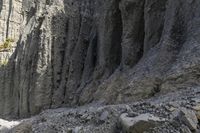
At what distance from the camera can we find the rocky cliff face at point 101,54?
64.2 feet

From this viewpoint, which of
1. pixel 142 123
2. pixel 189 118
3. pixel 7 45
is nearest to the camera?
pixel 189 118

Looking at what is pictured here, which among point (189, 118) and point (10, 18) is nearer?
point (189, 118)

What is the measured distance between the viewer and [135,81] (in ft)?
68.5

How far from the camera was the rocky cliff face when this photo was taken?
19562 millimetres

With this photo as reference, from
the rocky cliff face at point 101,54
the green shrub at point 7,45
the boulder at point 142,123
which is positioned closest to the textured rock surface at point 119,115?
the boulder at point 142,123

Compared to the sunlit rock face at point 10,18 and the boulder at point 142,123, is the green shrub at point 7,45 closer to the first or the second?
the sunlit rock face at point 10,18

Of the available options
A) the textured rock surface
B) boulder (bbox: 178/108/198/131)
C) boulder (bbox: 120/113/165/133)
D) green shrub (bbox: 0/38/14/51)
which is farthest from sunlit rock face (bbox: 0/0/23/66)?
boulder (bbox: 178/108/198/131)

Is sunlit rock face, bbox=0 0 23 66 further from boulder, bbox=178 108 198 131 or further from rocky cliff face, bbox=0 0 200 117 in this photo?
boulder, bbox=178 108 198 131

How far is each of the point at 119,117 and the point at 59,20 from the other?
2784 centimetres

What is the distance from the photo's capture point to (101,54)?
3139 cm

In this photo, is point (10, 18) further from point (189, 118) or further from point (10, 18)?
point (189, 118)

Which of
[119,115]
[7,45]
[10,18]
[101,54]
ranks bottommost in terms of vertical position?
[7,45]

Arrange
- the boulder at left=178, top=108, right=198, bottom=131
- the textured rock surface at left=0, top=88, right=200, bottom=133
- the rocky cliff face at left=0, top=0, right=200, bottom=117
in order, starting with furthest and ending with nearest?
the rocky cliff face at left=0, top=0, right=200, bottom=117, the textured rock surface at left=0, top=88, right=200, bottom=133, the boulder at left=178, top=108, right=198, bottom=131

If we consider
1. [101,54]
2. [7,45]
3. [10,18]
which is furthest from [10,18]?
[101,54]
